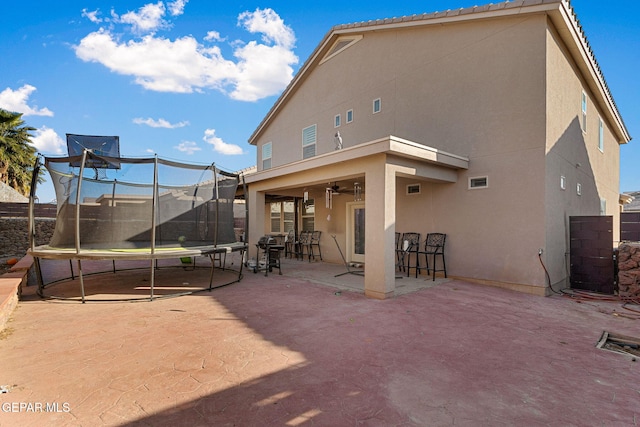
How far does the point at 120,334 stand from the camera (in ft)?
12.7

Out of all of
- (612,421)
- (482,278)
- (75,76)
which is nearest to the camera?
(612,421)

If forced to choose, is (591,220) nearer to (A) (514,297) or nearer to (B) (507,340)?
(A) (514,297)

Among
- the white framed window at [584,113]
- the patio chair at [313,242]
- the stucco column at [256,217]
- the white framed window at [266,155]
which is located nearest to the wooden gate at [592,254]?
the white framed window at [584,113]

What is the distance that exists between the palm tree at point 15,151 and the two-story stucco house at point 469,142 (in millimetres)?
20869

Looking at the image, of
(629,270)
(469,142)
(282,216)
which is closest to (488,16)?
(469,142)

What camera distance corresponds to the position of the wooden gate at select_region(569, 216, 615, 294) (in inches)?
261

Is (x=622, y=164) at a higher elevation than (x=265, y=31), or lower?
lower

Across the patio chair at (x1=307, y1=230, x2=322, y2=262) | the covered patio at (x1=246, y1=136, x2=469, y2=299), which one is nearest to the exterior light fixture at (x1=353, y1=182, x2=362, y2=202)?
the covered patio at (x1=246, y1=136, x2=469, y2=299)

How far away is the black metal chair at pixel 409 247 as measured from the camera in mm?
7691

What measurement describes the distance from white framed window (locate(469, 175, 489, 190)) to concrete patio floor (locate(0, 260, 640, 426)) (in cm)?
259

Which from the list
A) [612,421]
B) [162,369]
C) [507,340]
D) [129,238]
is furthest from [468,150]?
[129,238]

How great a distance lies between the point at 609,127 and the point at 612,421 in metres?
13.9

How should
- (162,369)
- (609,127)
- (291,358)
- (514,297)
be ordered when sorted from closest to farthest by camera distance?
1. (162,369)
2. (291,358)
3. (514,297)
4. (609,127)

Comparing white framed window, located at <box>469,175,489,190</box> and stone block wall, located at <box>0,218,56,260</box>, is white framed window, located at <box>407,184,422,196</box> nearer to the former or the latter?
white framed window, located at <box>469,175,489,190</box>
